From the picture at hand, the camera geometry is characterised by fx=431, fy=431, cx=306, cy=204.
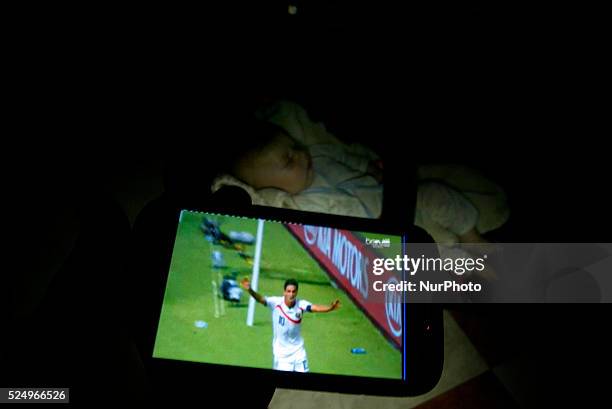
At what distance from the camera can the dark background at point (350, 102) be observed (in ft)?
3.82

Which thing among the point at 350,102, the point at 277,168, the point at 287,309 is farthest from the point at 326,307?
the point at 350,102

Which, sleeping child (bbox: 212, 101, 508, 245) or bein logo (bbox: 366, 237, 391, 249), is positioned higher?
sleeping child (bbox: 212, 101, 508, 245)

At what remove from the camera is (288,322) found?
865 mm

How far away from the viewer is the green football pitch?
31.8 inches

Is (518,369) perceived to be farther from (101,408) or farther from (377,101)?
(101,408)

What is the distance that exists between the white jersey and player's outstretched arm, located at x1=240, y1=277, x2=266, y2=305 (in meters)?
0.01

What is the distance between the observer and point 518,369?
→ 45.5 inches

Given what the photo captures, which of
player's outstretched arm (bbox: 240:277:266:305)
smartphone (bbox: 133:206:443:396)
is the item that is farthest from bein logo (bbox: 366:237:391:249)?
player's outstretched arm (bbox: 240:277:266:305)

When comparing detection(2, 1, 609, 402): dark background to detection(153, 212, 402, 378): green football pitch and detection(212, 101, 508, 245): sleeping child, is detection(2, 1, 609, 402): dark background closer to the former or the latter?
detection(212, 101, 508, 245): sleeping child

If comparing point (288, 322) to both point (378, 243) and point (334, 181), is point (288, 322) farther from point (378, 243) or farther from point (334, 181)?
point (334, 181)

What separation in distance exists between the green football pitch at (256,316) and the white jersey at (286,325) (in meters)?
0.01

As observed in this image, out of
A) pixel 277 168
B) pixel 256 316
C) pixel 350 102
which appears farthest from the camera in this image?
pixel 350 102

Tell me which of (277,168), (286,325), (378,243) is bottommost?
(286,325)

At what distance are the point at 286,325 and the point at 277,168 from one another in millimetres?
466
